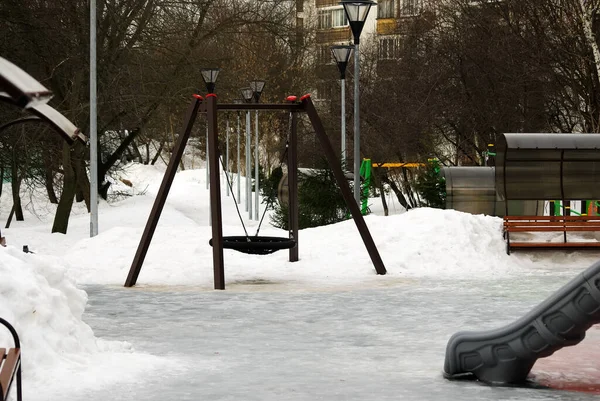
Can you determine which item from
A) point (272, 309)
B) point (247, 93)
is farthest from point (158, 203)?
point (247, 93)

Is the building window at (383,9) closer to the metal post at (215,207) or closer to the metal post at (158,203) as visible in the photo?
the metal post at (158,203)

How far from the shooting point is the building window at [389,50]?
48.8m

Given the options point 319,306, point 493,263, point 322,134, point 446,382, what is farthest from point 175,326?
point 493,263

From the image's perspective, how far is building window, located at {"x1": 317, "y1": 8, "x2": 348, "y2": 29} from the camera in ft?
246

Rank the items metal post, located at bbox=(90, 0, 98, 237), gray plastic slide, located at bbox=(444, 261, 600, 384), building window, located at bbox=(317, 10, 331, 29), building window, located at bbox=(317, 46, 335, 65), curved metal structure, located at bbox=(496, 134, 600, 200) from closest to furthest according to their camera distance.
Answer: gray plastic slide, located at bbox=(444, 261, 600, 384) < curved metal structure, located at bbox=(496, 134, 600, 200) < metal post, located at bbox=(90, 0, 98, 237) < building window, located at bbox=(317, 46, 335, 65) < building window, located at bbox=(317, 10, 331, 29)

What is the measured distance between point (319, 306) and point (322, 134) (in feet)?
12.7

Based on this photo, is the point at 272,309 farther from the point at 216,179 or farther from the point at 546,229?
the point at 546,229

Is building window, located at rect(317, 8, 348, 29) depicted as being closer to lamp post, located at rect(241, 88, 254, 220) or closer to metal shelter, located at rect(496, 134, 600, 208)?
lamp post, located at rect(241, 88, 254, 220)

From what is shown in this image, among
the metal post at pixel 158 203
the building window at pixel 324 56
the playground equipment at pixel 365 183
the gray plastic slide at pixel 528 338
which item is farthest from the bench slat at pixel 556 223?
the building window at pixel 324 56

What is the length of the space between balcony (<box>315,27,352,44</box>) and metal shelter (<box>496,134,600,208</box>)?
4799 centimetres

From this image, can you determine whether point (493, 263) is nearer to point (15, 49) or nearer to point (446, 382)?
point (446, 382)

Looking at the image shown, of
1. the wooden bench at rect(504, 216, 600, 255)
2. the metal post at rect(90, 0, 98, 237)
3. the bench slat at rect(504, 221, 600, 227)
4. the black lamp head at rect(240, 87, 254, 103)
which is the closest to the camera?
the wooden bench at rect(504, 216, 600, 255)

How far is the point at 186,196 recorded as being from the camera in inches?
1976

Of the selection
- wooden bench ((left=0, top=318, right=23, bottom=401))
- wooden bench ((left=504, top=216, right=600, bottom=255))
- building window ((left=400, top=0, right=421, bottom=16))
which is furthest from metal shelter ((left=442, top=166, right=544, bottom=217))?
wooden bench ((left=0, top=318, right=23, bottom=401))
